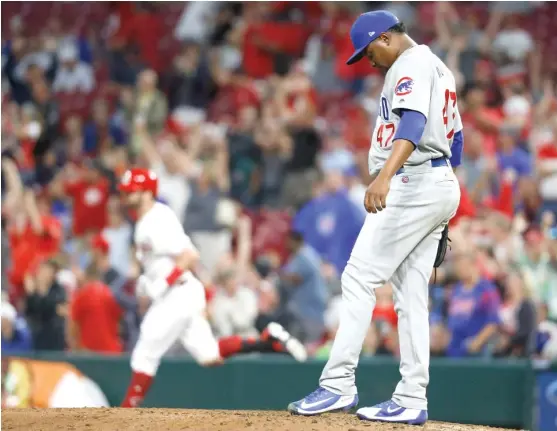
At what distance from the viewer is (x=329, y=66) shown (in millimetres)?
13469

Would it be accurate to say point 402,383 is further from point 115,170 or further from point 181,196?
point 115,170

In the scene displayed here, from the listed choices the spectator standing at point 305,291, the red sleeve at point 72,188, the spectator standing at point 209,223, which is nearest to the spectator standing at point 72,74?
the red sleeve at point 72,188

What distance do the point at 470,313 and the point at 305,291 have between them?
172 cm

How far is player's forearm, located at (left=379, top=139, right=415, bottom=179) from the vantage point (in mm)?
5086

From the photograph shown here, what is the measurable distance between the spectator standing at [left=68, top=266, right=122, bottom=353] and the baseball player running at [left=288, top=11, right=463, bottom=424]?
5.20 meters

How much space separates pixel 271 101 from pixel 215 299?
339 centimetres

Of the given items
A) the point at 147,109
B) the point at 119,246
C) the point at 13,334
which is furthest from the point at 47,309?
the point at 147,109

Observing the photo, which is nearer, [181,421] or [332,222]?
[181,421]

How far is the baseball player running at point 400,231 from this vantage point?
535cm

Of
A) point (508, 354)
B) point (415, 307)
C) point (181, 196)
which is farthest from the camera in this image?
point (181, 196)

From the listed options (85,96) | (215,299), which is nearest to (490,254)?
(215,299)

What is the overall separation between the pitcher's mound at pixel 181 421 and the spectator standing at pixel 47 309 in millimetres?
4378

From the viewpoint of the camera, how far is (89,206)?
41.2 ft

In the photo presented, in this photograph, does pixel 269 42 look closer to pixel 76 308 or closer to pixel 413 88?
pixel 76 308
